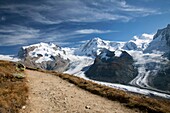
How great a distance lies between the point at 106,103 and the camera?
21.5 m

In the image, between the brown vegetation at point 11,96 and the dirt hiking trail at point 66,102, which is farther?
the dirt hiking trail at point 66,102

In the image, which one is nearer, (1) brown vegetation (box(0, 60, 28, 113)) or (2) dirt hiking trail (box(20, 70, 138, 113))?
(1) brown vegetation (box(0, 60, 28, 113))

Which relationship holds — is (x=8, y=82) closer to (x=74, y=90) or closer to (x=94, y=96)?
(x=74, y=90)

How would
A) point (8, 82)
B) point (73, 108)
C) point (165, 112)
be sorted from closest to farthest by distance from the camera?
1. point (165, 112)
2. point (73, 108)
3. point (8, 82)

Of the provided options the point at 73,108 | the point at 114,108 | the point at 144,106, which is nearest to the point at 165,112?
the point at 144,106

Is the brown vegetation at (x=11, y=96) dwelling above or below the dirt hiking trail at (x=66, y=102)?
above

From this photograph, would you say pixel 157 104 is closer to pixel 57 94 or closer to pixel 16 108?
pixel 57 94

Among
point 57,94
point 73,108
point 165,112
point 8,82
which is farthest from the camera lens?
point 8,82

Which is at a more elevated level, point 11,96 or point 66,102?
point 11,96

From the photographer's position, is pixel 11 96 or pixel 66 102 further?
pixel 66 102

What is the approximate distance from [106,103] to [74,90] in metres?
5.70

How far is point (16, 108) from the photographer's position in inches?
742

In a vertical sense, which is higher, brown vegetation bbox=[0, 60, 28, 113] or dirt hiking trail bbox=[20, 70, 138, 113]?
brown vegetation bbox=[0, 60, 28, 113]

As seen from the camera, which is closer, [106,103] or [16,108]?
[16,108]
